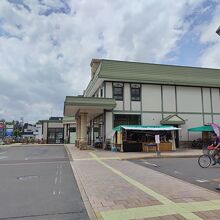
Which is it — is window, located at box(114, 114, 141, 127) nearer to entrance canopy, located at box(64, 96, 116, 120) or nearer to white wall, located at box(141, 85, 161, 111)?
white wall, located at box(141, 85, 161, 111)

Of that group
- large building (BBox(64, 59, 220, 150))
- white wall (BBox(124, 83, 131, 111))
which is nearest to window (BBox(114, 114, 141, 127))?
large building (BBox(64, 59, 220, 150))

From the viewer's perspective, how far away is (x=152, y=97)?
30.4m

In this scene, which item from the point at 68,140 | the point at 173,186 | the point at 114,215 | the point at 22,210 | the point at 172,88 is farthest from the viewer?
the point at 68,140

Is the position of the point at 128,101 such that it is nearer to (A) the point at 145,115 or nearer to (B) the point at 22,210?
(A) the point at 145,115

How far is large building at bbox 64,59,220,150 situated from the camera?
28688 mm

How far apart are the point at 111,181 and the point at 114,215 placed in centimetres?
431

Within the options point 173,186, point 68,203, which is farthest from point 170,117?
point 68,203

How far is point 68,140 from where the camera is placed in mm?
55969

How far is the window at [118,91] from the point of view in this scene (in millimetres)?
29312

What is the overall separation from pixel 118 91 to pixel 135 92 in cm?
193

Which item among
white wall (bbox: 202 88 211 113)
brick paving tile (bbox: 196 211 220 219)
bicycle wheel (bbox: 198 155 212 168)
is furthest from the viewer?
white wall (bbox: 202 88 211 113)

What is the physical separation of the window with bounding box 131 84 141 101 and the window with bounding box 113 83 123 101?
1.25 metres

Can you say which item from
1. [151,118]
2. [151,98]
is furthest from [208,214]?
[151,98]

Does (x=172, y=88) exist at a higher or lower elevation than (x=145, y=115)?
higher
